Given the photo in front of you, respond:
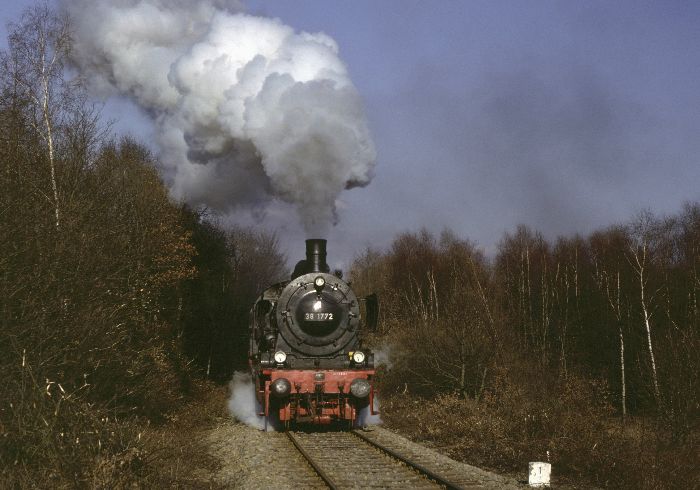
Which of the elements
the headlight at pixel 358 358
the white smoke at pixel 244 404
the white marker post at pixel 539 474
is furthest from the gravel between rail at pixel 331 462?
the headlight at pixel 358 358

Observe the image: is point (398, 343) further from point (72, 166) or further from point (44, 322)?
point (44, 322)

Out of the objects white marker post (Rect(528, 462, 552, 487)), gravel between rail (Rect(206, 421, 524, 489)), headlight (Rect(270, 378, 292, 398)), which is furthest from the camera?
headlight (Rect(270, 378, 292, 398))

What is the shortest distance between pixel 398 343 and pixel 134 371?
33.9 feet

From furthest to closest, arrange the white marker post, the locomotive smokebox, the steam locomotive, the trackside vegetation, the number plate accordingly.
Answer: the locomotive smokebox → the number plate → the steam locomotive → the trackside vegetation → the white marker post

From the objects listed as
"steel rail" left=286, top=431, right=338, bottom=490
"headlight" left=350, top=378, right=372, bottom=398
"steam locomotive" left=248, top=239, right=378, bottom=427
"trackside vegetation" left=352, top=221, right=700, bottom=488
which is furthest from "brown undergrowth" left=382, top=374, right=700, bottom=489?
"steel rail" left=286, top=431, right=338, bottom=490

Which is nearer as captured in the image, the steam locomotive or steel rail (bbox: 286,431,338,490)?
steel rail (bbox: 286,431,338,490)

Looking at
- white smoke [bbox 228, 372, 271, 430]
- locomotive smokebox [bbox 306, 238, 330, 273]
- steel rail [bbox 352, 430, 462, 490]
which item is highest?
locomotive smokebox [bbox 306, 238, 330, 273]

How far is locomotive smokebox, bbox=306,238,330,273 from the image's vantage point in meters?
12.3

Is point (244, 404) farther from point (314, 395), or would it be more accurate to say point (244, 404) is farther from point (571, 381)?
point (571, 381)

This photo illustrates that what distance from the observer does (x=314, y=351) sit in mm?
12039

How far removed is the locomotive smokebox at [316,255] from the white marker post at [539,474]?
5.72 metres

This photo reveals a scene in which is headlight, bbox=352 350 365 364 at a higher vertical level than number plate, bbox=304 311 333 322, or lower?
lower

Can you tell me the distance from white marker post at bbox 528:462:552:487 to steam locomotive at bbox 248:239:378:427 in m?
4.08

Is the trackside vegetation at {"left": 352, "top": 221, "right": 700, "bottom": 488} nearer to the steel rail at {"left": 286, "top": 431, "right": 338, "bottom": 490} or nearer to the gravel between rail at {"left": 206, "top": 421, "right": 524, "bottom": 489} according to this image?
the gravel between rail at {"left": 206, "top": 421, "right": 524, "bottom": 489}
